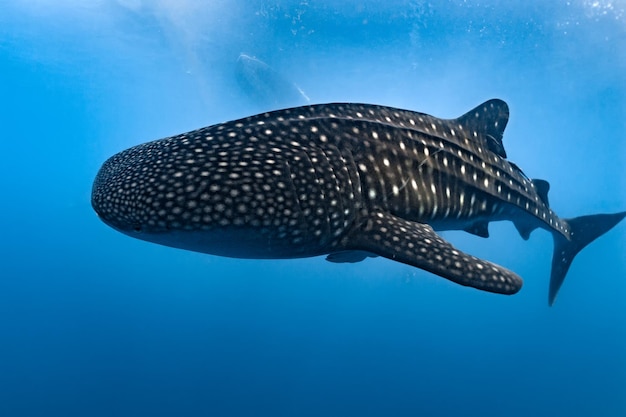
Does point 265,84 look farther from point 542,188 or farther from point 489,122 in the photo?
point 489,122

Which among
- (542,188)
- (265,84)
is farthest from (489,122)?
(265,84)

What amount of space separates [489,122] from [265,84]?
77.4 feet

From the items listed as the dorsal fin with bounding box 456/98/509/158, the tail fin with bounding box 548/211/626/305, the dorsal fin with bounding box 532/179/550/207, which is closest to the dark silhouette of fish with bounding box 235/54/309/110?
the tail fin with bounding box 548/211/626/305

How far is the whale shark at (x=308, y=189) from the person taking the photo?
9.35ft

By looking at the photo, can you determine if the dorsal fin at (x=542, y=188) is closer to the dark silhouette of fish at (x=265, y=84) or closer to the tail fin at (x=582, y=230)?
the tail fin at (x=582, y=230)

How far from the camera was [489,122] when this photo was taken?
547 centimetres

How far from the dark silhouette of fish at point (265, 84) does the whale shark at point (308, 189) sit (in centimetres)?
2357

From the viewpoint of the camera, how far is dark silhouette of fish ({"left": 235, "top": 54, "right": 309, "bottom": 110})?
26609 millimetres

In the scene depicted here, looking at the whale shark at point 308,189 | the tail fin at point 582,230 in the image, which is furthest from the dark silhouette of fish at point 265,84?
the whale shark at point 308,189

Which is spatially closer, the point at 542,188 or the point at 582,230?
the point at 542,188

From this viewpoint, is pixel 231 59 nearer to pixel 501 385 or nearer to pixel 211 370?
pixel 211 370

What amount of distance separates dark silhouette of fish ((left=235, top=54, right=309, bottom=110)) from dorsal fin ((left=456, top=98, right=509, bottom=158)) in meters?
22.8

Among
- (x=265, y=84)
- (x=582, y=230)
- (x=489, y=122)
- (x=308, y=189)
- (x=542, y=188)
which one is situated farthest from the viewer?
(x=265, y=84)

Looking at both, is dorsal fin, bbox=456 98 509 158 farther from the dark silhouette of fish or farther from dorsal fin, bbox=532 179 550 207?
the dark silhouette of fish
